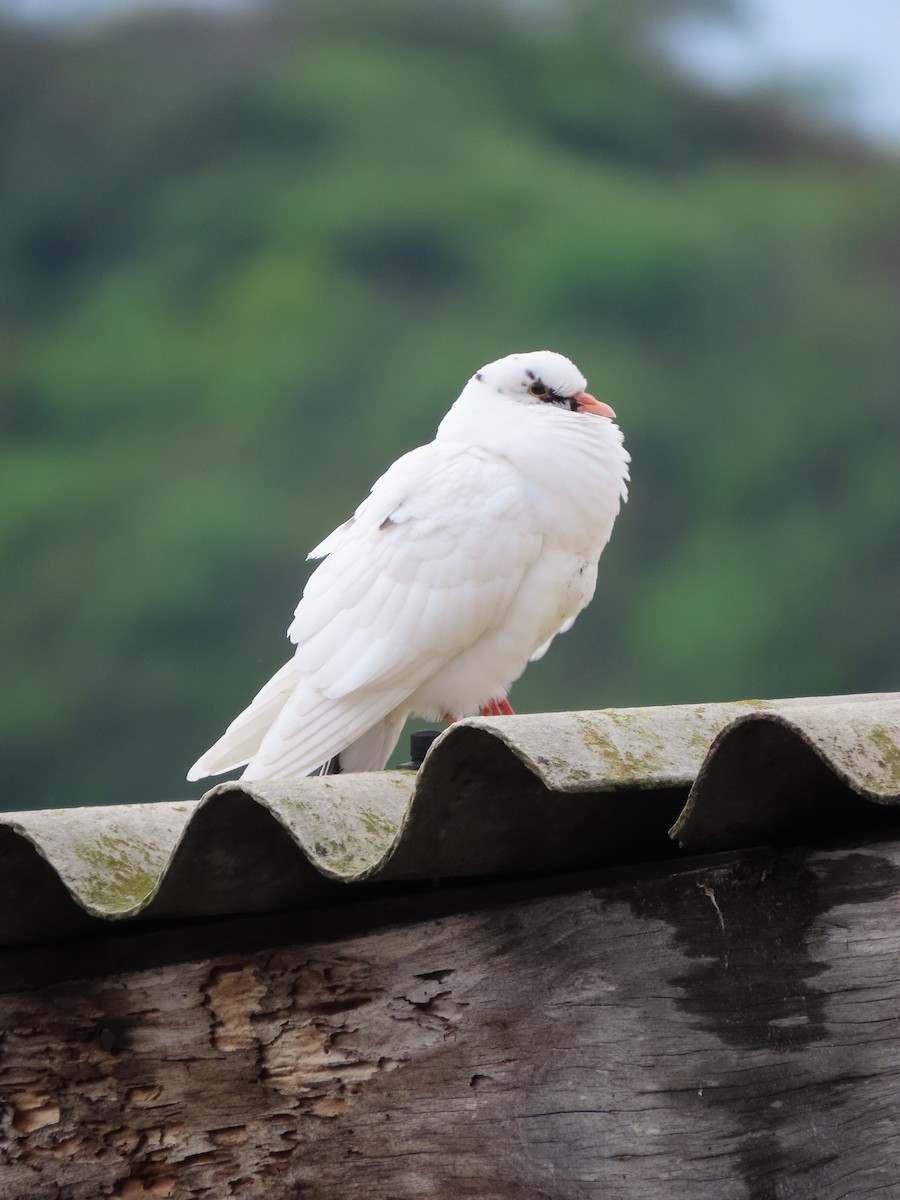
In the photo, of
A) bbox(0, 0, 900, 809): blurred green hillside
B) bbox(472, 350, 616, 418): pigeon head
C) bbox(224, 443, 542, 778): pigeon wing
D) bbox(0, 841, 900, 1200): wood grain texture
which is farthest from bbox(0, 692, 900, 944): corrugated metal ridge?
bbox(0, 0, 900, 809): blurred green hillside

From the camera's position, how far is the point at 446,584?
312 centimetres

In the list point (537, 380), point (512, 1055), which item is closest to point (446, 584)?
point (537, 380)

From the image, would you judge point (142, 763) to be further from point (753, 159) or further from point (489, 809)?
point (489, 809)

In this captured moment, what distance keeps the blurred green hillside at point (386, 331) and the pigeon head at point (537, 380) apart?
28.6 ft

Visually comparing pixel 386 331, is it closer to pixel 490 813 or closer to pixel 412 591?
pixel 412 591

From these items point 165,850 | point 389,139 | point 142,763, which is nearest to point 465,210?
point 389,139

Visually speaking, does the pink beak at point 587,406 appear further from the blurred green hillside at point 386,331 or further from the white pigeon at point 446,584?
the blurred green hillside at point 386,331

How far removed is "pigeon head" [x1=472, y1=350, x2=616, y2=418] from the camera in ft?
11.1

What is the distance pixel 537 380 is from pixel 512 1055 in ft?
6.24

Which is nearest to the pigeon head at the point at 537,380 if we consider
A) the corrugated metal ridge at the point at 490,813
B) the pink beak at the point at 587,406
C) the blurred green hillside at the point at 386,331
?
the pink beak at the point at 587,406

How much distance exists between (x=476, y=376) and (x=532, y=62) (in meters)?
14.7

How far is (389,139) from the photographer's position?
52.0 ft

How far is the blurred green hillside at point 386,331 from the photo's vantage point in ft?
45.0

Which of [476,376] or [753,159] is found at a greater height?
[753,159]
